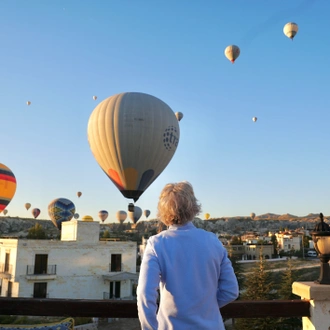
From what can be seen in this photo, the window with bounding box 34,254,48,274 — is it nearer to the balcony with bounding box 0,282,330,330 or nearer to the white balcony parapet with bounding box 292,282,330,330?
the balcony with bounding box 0,282,330,330

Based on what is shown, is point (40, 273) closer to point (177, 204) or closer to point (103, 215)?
point (177, 204)

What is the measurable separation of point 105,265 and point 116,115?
13200 millimetres

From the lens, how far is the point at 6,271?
25047 mm

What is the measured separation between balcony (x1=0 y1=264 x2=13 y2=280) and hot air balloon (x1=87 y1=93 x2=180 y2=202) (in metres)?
10.9

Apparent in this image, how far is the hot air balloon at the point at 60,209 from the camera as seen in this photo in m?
39.4

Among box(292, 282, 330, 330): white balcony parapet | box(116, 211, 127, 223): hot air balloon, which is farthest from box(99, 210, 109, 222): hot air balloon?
box(292, 282, 330, 330): white balcony parapet

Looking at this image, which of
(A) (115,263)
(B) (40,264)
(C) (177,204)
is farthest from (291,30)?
(C) (177,204)

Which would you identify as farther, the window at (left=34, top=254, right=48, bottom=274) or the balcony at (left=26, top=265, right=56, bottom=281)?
the window at (left=34, top=254, right=48, bottom=274)

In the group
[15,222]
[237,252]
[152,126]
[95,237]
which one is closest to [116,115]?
[152,126]

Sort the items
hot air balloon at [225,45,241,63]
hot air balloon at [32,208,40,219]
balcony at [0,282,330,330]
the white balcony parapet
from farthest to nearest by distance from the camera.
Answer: hot air balloon at [32,208,40,219]
hot air balloon at [225,45,241,63]
the white balcony parapet
balcony at [0,282,330,330]

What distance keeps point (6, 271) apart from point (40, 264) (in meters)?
2.51

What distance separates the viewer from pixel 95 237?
27.3 meters

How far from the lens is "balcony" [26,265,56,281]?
2439 cm

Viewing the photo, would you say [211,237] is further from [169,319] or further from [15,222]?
[15,222]
